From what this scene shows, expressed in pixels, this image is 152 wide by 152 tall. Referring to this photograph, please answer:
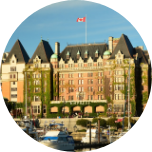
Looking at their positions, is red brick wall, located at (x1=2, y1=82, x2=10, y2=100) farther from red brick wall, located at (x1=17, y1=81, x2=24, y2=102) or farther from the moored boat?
the moored boat

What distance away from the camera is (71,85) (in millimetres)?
17188

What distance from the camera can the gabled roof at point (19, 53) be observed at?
16200 millimetres

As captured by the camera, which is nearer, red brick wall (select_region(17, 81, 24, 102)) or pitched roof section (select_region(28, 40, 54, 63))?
pitched roof section (select_region(28, 40, 54, 63))

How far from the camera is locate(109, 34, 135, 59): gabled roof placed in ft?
53.4

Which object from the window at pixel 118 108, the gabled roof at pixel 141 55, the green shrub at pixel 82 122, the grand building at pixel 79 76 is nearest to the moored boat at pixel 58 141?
the grand building at pixel 79 76

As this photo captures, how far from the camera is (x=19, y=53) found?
54.8 feet

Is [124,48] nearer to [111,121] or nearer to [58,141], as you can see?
[111,121]

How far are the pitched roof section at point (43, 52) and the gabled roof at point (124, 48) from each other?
324 centimetres

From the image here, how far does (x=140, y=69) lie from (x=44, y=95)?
207 inches

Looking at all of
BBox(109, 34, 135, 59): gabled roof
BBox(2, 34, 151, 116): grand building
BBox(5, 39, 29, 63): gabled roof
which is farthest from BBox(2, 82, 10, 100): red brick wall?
BBox(109, 34, 135, 59): gabled roof

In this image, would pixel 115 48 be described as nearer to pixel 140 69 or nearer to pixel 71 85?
pixel 140 69

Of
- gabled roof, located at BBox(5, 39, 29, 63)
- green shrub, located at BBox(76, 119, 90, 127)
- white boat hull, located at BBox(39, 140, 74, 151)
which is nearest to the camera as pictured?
white boat hull, located at BBox(39, 140, 74, 151)

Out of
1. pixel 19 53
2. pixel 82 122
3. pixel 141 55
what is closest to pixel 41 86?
pixel 19 53

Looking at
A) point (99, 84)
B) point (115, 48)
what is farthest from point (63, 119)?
point (115, 48)
